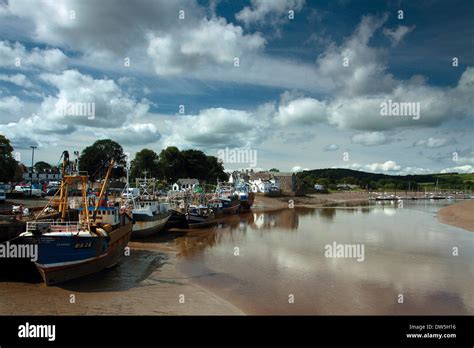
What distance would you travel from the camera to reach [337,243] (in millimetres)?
35031

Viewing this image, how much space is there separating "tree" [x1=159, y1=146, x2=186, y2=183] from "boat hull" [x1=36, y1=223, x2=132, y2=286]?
8759 centimetres

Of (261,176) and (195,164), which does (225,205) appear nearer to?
(195,164)

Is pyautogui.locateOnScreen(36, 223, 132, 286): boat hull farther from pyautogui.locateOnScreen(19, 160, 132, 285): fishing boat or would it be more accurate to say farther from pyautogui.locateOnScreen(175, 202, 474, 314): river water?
pyautogui.locateOnScreen(175, 202, 474, 314): river water

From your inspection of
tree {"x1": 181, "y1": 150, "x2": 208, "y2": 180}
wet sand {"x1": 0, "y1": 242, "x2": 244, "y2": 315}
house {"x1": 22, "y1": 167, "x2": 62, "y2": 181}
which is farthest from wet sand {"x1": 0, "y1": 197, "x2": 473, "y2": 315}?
house {"x1": 22, "y1": 167, "x2": 62, "y2": 181}

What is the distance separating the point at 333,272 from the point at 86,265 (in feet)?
51.2

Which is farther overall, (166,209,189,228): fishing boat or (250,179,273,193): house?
(250,179,273,193): house

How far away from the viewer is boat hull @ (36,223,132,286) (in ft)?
59.8

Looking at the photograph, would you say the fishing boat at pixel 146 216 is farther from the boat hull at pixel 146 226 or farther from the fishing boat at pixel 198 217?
the fishing boat at pixel 198 217

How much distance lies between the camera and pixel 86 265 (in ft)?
64.8

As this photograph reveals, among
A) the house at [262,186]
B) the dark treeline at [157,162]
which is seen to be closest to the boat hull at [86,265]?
the dark treeline at [157,162]

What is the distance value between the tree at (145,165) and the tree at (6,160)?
2081 inches

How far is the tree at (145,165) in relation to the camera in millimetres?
106975

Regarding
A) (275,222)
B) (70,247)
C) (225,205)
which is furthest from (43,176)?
(70,247)
